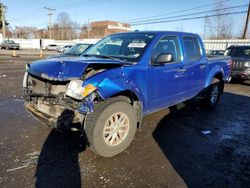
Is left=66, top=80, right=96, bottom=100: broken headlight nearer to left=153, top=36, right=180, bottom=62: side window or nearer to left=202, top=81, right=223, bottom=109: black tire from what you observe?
left=153, top=36, right=180, bottom=62: side window

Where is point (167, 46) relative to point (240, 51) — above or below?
below

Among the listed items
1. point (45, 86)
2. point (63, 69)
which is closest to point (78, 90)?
point (63, 69)

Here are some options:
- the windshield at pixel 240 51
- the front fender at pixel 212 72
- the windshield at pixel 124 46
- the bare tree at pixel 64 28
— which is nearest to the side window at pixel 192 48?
the front fender at pixel 212 72

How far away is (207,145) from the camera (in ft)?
13.2

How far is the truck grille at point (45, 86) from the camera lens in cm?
333

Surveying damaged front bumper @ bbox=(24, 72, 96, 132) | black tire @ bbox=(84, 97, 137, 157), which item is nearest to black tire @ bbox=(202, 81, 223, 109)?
black tire @ bbox=(84, 97, 137, 157)

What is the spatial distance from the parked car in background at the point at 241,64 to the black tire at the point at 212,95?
4570 mm

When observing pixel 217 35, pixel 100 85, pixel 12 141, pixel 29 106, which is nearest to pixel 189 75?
pixel 100 85

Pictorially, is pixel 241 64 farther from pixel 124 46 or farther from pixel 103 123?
pixel 103 123

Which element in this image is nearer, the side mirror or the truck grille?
the truck grille

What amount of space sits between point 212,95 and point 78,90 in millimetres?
4528

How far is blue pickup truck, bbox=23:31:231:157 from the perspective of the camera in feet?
10.2

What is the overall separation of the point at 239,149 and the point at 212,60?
110 inches

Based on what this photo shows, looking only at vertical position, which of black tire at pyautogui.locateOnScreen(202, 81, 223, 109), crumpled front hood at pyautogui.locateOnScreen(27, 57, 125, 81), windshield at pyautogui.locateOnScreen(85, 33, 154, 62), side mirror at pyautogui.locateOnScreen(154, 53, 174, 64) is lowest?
black tire at pyautogui.locateOnScreen(202, 81, 223, 109)
